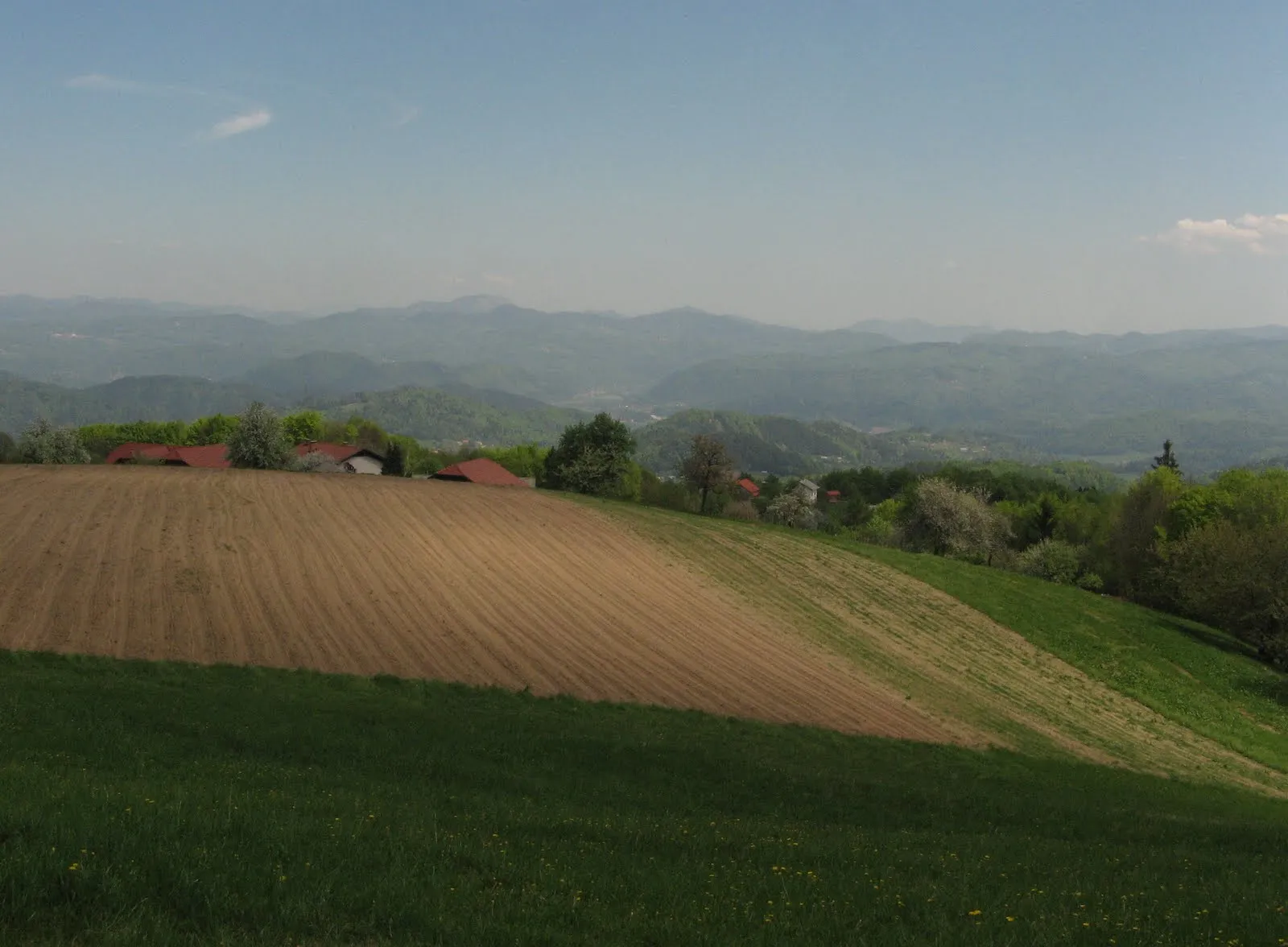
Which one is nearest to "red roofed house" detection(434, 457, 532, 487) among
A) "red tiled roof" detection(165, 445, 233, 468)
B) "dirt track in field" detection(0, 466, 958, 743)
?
"red tiled roof" detection(165, 445, 233, 468)

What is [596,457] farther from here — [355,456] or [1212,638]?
[1212,638]

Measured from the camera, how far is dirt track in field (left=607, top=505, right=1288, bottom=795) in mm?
34844

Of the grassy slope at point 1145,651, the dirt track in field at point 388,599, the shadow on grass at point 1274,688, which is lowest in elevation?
the shadow on grass at point 1274,688

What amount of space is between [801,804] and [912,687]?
69.9 feet

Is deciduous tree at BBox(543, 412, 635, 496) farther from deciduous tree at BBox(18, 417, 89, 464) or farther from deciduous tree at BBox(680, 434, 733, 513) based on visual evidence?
deciduous tree at BBox(18, 417, 89, 464)

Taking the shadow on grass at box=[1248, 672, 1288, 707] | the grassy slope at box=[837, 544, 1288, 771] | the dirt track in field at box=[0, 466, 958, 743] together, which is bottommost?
the shadow on grass at box=[1248, 672, 1288, 707]

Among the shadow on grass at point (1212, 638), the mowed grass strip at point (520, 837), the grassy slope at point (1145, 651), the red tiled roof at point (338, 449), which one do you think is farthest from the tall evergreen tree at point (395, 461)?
the mowed grass strip at point (520, 837)

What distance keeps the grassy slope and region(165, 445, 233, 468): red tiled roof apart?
7036cm

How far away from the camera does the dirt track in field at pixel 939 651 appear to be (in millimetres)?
34844

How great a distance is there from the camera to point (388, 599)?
37.5m

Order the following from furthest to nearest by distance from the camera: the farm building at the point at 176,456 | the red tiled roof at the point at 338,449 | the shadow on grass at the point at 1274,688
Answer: the red tiled roof at the point at 338,449
the farm building at the point at 176,456
the shadow on grass at the point at 1274,688

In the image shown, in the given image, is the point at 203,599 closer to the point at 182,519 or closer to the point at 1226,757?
the point at 182,519

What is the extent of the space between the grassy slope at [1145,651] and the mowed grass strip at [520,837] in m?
20.8

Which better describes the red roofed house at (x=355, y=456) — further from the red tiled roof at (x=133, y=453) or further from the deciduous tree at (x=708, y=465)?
the deciduous tree at (x=708, y=465)
